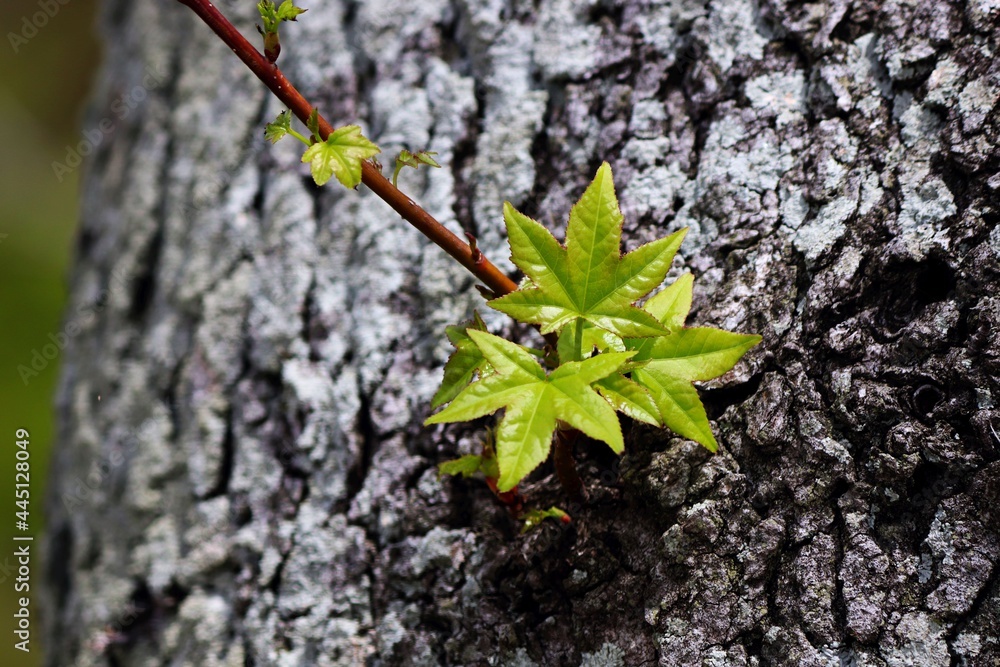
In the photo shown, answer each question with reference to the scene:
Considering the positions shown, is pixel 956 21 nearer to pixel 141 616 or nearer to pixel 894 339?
pixel 894 339

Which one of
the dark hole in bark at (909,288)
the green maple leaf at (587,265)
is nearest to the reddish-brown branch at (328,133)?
the green maple leaf at (587,265)

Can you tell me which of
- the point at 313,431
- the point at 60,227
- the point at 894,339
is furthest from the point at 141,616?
the point at 60,227

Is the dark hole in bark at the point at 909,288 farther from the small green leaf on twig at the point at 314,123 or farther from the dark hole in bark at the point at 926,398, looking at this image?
the small green leaf on twig at the point at 314,123

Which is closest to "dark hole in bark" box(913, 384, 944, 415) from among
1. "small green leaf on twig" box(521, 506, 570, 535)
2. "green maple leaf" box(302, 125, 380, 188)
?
"small green leaf on twig" box(521, 506, 570, 535)

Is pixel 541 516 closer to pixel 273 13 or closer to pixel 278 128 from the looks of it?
pixel 278 128

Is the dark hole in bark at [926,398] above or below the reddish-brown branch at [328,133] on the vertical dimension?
below

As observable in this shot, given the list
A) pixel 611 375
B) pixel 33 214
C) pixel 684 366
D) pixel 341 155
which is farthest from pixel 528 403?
pixel 33 214

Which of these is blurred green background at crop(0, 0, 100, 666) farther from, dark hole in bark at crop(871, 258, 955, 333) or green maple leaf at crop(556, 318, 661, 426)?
dark hole in bark at crop(871, 258, 955, 333)
